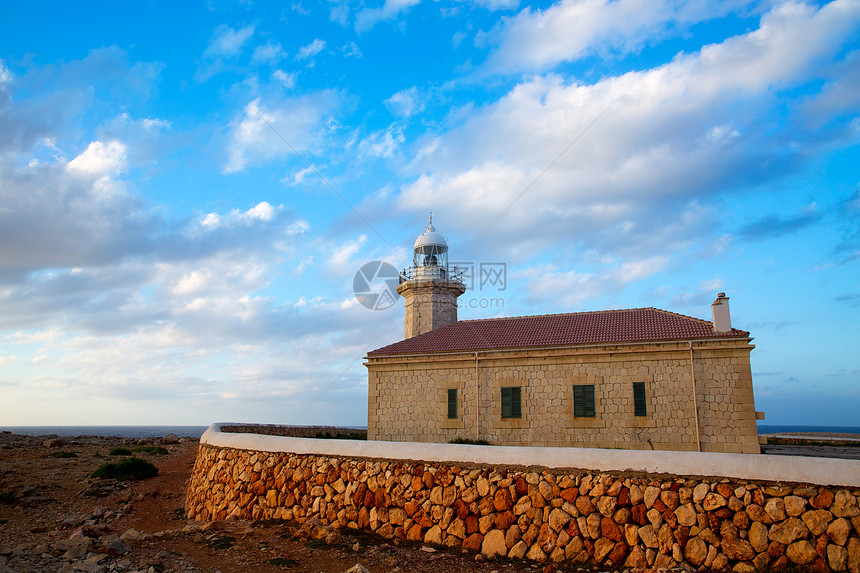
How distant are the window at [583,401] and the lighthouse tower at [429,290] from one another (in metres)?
9.24

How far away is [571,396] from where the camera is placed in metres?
17.3

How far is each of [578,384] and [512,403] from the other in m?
2.12

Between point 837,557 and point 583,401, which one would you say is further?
point 583,401

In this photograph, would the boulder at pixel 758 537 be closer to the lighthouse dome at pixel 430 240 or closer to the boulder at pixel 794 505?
the boulder at pixel 794 505

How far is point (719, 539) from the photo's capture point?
24.5ft

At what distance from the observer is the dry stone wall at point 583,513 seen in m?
7.14

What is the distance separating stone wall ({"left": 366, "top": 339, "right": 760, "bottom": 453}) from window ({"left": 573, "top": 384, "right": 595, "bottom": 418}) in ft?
0.40

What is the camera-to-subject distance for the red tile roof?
17141mm

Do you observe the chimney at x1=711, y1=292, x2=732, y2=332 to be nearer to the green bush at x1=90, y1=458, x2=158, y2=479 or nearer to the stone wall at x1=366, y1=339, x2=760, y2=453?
the stone wall at x1=366, y1=339, x2=760, y2=453

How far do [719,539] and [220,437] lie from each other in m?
11.8

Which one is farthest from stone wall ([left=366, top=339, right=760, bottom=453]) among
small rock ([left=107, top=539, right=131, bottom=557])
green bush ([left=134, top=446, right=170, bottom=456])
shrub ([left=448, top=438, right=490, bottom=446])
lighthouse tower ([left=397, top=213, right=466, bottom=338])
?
green bush ([left=134, top=446, right=170, bottom=456])

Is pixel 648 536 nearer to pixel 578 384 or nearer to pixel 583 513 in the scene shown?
pixel 583 513

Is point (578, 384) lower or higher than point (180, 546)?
higher

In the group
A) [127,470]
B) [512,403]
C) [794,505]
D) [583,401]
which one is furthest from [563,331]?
[127,470]
